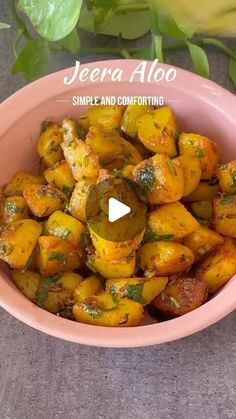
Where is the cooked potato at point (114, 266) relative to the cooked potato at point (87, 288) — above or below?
above

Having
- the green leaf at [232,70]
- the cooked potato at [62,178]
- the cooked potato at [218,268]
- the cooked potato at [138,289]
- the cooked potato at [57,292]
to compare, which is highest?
the cooked potato at [62,178]

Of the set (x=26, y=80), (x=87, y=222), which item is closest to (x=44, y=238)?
(x=87, y=222)

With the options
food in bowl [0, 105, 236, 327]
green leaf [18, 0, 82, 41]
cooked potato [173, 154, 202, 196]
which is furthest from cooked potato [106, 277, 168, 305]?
green leaf [18, 0, 82, 41]

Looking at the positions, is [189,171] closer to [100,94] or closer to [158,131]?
[158,131]

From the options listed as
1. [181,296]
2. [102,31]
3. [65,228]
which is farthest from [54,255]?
[102,31]

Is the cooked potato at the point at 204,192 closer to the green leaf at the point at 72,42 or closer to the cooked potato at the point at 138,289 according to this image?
the cooked potato at the point at 138,289

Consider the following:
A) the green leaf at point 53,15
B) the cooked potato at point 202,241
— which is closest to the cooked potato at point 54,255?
the cooked potato at point 202,241
